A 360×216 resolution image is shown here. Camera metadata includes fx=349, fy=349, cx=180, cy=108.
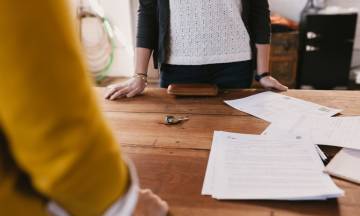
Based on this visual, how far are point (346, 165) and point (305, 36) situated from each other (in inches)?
107

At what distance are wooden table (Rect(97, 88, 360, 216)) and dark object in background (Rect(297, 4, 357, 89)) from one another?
2.16m

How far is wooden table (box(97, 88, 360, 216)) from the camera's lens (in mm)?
583

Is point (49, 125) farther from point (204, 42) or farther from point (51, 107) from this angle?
point (204, 42)

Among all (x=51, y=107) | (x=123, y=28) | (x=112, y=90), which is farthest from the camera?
(x=123, y=28)

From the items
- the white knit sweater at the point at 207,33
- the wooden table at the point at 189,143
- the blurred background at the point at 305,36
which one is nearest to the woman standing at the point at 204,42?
the white knit sweater at the point at 207,33

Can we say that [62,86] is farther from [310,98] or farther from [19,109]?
[310,98]

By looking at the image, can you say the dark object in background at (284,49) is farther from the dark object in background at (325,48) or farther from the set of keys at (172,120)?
the set of keys at (172,120)

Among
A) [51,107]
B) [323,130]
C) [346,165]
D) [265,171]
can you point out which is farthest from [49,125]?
[323,130]

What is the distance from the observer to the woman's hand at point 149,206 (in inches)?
20.5

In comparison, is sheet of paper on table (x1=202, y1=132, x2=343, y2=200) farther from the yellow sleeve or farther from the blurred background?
the blurred background

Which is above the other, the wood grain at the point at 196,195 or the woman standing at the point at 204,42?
the woman standing at the point at 204,42

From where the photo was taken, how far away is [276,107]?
104cm

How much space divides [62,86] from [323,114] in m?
0.84

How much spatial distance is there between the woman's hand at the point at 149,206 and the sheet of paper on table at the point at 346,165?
33 cm
